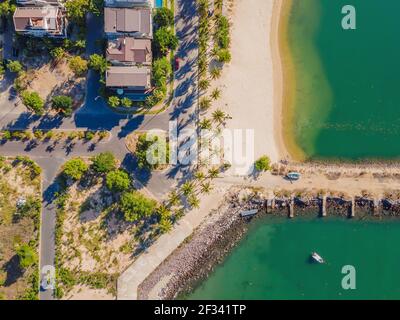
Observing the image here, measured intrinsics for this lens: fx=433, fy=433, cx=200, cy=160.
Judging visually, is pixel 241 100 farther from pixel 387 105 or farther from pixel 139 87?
pixel 387 105

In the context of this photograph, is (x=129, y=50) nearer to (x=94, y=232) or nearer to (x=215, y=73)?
(x=215, y=73)

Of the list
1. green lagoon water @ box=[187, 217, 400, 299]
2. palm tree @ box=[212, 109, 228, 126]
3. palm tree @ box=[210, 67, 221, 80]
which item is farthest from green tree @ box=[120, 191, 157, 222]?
palm tree @ box=[210, 67, 221, 80]

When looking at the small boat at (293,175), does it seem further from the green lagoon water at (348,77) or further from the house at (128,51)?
the house at (128,51)

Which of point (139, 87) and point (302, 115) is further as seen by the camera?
point (302, 115)

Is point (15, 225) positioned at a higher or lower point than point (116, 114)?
lower

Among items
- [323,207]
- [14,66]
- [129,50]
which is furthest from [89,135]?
[323,207]

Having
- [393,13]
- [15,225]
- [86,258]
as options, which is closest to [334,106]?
[393,13]
